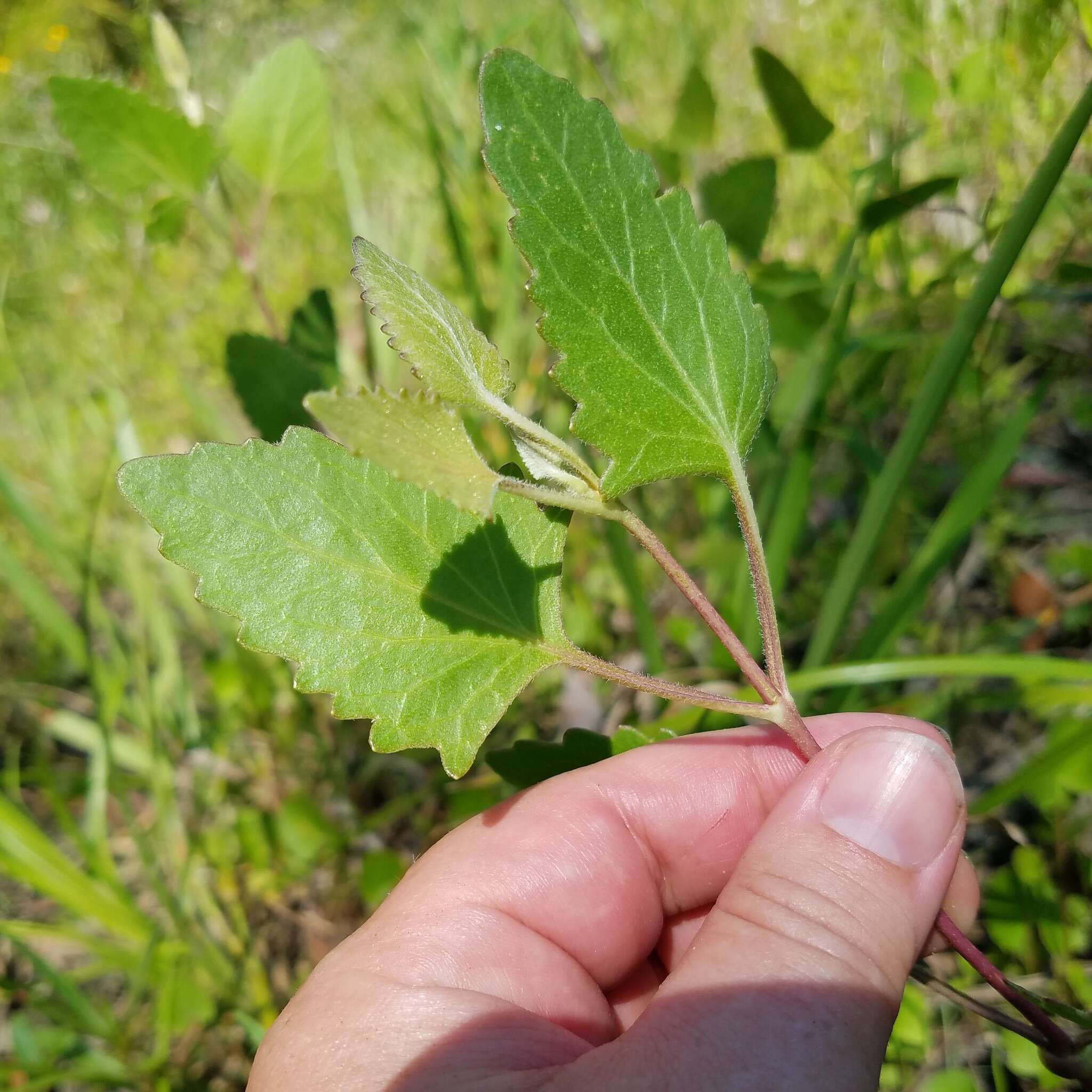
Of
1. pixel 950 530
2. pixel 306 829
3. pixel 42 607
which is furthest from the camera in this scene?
pixel 42 607

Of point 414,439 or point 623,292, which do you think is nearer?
point 414,439

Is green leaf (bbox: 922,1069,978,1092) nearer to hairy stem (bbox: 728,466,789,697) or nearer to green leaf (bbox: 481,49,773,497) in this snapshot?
hairy stem (bbox: 728,466,789,697)

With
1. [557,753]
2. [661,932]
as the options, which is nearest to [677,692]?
[557,753]

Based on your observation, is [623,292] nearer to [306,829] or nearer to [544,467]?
[544,467]

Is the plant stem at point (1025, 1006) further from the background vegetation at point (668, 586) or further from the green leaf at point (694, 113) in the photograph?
the green leaf at point (694, 113)

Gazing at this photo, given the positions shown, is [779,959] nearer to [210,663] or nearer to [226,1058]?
[226,1058]

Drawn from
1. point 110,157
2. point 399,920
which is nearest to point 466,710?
point 399,920
